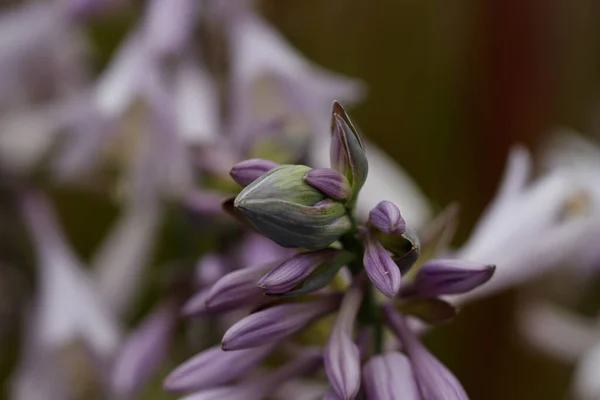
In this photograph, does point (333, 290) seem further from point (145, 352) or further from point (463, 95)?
point (463, 95)

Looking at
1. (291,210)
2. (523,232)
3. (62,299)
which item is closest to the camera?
(291,210)

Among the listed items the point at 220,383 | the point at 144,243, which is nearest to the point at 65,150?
the point at 144,243

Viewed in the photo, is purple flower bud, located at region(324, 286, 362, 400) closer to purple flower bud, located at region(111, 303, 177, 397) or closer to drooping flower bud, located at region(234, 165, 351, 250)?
drooping flower bud, located at region(234, 165, 351, 250)

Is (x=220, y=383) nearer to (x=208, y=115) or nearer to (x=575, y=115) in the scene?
(x=208, y=115)

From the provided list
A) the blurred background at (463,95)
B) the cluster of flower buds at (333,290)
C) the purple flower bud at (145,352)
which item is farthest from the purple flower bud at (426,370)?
the blurred background at (463,95)

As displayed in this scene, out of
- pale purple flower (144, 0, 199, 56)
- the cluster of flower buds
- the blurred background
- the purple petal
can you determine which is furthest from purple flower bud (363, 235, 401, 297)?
the blurred background

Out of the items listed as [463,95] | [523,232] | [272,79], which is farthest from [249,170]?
[463,95]
